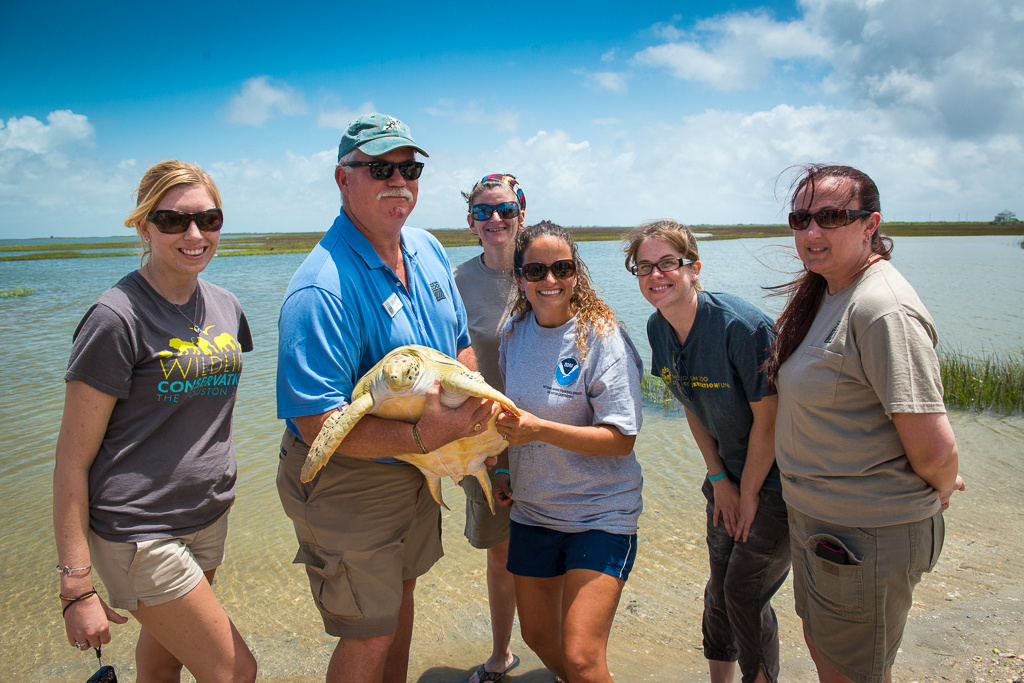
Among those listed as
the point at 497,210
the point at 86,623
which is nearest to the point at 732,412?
the point at 497,210

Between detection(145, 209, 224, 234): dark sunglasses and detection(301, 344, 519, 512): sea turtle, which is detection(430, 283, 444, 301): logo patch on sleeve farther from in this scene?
detection(145, 209, 224, 234): dark sunglasses

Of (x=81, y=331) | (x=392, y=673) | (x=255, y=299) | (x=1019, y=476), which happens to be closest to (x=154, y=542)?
(x=81, y=331)

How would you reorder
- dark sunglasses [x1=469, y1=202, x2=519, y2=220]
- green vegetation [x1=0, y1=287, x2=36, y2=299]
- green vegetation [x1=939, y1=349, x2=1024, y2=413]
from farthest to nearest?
green vegetation [x1=0, y1=287, x2=36, y2=299]
green vegetation [x1=939, y1=349, x2=1024, y2=413]
dark sunglasses [x1=469, y1=202, x2=519, y2=220]

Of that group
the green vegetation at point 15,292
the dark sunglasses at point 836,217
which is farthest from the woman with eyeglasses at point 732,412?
the green vegetation at point 15,292

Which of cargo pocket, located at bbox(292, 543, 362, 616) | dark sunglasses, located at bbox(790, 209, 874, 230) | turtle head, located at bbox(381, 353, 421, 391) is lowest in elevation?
cargo pocket, located at bbox(292, 543, 362, 616)

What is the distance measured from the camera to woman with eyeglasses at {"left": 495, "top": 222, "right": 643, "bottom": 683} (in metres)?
2.71

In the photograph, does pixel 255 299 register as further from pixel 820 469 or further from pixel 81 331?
pixel 820 469

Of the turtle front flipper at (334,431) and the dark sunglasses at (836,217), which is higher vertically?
the dark sunglasses at (836,217)

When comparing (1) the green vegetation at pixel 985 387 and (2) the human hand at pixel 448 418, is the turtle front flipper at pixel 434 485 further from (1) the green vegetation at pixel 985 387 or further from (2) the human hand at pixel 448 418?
(1) the green vegetation at pixel 985 387

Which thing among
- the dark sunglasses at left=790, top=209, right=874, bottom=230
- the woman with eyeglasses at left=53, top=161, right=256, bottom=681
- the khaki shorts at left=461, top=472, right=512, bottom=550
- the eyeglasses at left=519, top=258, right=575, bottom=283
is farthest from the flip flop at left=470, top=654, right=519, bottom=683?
the dark sunglasses at left=790, top=209, right=874, bottom=230

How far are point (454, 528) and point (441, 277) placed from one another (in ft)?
13.9

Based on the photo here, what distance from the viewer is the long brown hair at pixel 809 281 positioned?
8.23ft

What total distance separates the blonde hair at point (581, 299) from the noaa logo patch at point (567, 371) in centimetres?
5

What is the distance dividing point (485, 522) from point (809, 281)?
2514mm
